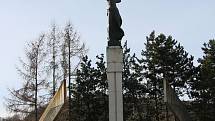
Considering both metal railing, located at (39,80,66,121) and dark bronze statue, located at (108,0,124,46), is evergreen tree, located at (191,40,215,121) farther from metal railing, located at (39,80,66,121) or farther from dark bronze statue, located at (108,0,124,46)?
dark bronze statue, located at (108,0,124,46)

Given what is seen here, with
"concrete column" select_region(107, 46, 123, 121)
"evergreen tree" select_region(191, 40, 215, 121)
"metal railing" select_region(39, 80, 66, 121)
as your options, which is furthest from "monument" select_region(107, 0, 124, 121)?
"evergreen tree" select_region(191, 40, 215, 121)

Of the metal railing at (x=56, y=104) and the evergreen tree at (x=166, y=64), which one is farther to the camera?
the evergreen tree at (x=166, y=64)

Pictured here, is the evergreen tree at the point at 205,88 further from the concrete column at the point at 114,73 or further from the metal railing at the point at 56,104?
the concrete column at the point at 114,73

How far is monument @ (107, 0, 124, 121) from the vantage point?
45.9ft

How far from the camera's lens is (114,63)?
14.3 metres

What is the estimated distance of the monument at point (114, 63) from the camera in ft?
45.9

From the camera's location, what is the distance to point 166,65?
35594mm

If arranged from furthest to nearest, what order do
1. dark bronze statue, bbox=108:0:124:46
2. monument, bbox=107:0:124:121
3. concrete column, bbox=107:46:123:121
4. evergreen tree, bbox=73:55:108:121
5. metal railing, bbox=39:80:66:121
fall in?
evergreen tree, bbox=73:55:108:121 → metal railing, bbox=39:80:66:121 → dark bronze statue, bbox=108:0:124:46 → concrete column, bbox=107:46:123:121 → monument, bbox=107:0:124:121

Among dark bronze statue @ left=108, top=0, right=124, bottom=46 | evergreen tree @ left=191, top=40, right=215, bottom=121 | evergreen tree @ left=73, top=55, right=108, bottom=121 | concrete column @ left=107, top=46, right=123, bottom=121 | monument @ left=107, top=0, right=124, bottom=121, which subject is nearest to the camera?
monument @ left=107, top=0, right=124, bottom=121

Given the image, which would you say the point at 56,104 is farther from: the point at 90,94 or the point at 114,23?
the point at 90,94

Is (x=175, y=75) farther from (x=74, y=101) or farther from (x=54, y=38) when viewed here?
(x=54, y=38)

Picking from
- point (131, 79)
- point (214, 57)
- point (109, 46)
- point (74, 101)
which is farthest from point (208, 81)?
point (109, 46)

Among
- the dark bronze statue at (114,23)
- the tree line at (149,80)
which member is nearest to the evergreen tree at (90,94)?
the tree line at (149,80)

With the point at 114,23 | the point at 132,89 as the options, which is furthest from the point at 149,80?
the point at 114,23
